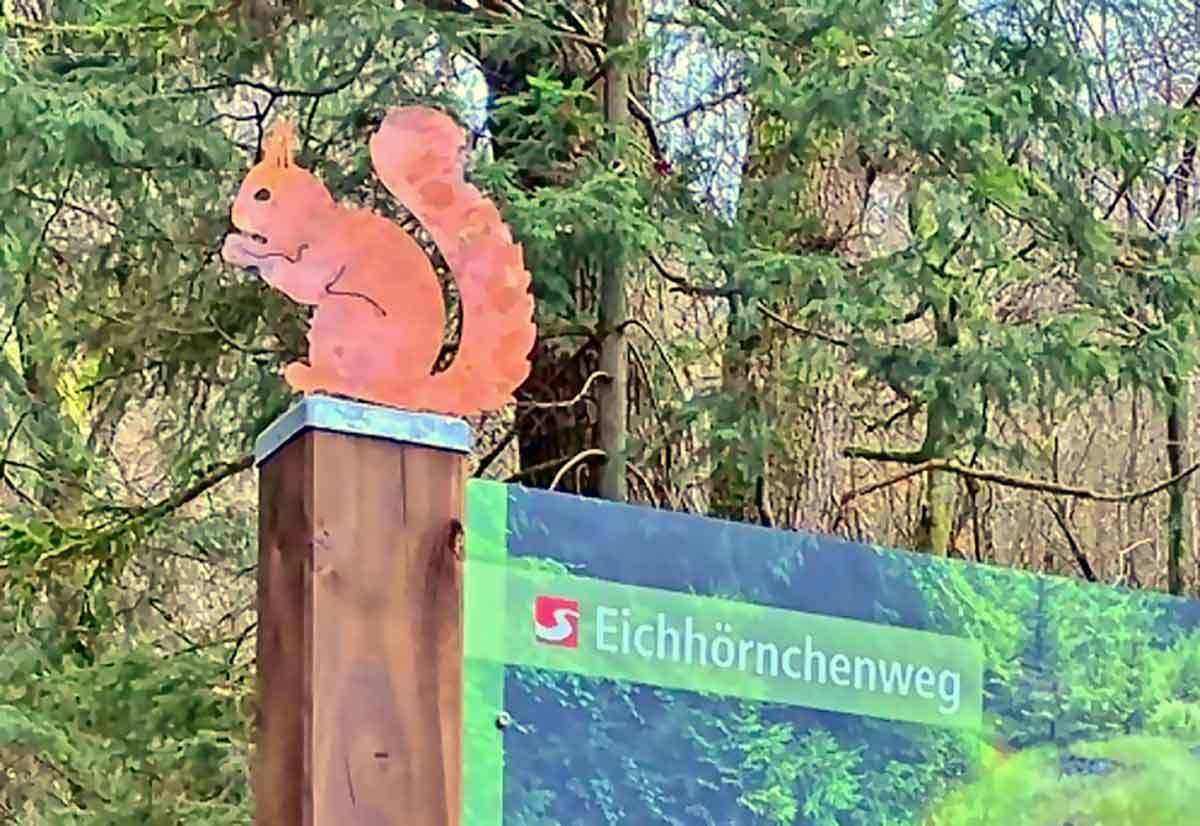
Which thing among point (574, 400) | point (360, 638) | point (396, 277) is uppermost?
point (574, 400)

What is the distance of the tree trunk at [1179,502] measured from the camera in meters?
4.81

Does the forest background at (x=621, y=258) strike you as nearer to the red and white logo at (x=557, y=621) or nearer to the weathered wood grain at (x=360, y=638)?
the red and white logo at (x=557, y=621)

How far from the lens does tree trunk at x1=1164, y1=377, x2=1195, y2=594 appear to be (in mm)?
4812

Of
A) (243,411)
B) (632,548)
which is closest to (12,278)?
(243,411)

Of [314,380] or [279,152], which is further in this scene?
[279,152]

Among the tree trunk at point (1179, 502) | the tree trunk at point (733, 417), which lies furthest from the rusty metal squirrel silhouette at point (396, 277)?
the tree trunk at point (1179, 502)

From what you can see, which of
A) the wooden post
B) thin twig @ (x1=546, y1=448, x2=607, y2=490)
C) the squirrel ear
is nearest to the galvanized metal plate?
the wooden post

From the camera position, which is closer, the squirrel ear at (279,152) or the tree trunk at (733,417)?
the squirrel ear at (279,152)

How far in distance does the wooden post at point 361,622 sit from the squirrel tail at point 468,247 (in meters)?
0.09

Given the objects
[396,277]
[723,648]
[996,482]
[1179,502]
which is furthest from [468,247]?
[1179,502]

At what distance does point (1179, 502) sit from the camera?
15.8 feet

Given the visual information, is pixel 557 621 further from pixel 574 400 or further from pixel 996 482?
pixel 996 482

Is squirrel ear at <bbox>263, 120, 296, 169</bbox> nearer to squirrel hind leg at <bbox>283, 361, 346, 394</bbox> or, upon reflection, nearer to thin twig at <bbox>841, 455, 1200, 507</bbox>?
squirrel hind leg at <bbox>283, 361, 346, 394</bbox>

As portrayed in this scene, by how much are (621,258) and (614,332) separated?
343 mm
